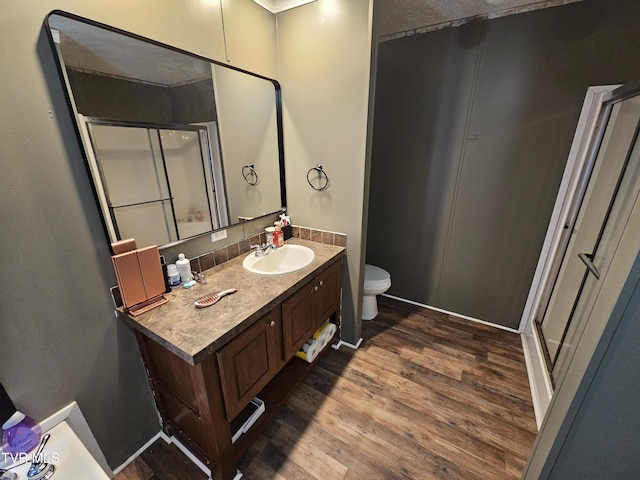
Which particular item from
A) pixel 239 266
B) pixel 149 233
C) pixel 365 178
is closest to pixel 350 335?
pixel 239 266

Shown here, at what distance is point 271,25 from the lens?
167 centimetres

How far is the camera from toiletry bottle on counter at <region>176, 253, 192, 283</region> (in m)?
1.33

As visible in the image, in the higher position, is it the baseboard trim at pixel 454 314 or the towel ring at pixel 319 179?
the towel ring at pixel 319 179

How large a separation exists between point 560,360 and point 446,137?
1774 millimetres

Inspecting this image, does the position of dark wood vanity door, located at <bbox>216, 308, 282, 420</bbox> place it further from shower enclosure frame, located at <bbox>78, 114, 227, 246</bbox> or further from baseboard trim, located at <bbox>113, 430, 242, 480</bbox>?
shower enclosure frame, located at <bbox>78, 114, 227, 246</bbox>

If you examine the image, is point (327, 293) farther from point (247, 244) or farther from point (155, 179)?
point (155, 179)

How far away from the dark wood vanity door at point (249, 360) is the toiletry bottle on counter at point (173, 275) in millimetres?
481

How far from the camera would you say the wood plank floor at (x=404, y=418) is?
4.35ft

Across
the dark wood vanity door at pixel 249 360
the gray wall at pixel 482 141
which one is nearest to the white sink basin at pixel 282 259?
the dark wood vanity door at pixel 249 360

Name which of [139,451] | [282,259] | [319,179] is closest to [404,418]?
[282,259]

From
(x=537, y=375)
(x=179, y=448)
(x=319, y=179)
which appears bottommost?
(x=179, y=448)

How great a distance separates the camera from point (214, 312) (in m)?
1.14

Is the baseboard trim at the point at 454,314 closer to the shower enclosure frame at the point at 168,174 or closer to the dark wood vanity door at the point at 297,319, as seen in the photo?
the dark wood vanity door at the point at 297,319

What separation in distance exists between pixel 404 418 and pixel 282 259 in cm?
127
